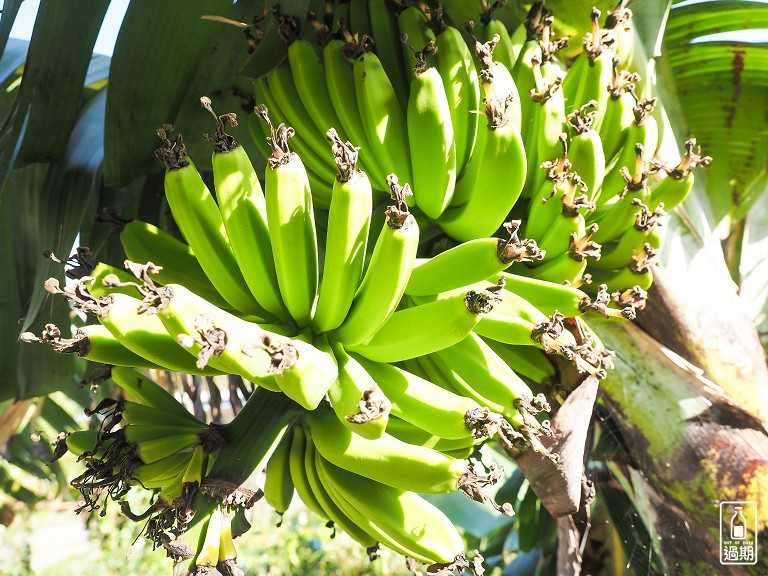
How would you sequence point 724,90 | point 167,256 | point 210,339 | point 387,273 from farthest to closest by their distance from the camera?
1. point 724,90
2. point 167,256
3. point 387,273
4. point 210,339

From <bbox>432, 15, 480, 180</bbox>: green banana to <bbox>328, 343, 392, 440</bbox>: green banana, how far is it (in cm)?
42

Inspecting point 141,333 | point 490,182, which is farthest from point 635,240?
point 141,333

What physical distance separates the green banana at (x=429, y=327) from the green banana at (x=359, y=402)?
0.17 feet

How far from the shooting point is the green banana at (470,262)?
0.74m

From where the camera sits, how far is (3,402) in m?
1.59

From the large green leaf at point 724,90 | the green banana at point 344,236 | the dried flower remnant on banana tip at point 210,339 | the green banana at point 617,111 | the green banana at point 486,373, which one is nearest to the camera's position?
the dried flower remnant on banana tip at point 210,339

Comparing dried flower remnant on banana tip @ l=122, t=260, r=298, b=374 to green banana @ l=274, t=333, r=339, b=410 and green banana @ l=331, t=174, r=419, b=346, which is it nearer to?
green banana @ l=274, t=333, r=339, b=410

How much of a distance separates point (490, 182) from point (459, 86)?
200 millimetres

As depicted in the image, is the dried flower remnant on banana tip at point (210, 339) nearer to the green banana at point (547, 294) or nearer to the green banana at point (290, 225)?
the green banana at point (290, 225)

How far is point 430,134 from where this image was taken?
2.93 ft

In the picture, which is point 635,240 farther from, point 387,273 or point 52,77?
point 52,77

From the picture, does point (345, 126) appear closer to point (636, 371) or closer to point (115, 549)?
point (636, 371)

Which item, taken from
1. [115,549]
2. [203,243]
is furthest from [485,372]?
[115,549]

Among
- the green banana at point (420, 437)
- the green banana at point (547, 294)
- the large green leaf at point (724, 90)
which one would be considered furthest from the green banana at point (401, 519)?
the large green leaf at point (724, 90)
